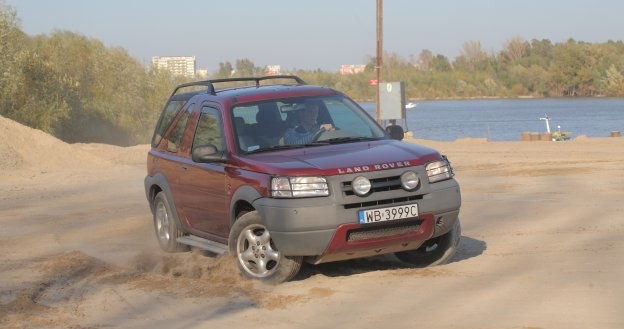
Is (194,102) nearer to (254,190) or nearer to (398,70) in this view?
(254,190)

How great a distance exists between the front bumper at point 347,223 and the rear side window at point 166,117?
2723mm

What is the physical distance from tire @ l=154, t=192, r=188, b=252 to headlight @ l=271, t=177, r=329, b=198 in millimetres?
2528

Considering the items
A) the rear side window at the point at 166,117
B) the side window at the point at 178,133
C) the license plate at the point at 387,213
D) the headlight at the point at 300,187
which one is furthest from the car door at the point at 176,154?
the license plate at the point at 387,213

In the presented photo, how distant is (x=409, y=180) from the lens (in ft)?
28.3

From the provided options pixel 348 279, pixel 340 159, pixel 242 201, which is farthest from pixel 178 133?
pixel 348 279

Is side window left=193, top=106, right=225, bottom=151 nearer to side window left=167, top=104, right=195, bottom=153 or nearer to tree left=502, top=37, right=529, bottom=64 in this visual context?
side window left=167, top=104, right=195, bottom=153

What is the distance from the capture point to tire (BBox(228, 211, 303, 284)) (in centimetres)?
873

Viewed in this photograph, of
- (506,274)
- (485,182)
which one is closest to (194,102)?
(506,274)

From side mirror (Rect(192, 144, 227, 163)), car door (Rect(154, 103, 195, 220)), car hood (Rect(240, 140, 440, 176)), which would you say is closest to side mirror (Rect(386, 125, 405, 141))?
car hood (Rect(240, 140, 440, 176))

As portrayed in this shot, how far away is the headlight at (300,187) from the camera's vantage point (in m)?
8.39

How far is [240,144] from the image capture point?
9484mm

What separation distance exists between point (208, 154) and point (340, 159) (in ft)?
4.32

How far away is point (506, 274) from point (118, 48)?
6449cm

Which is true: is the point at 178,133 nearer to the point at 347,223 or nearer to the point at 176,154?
the point at 176,154
